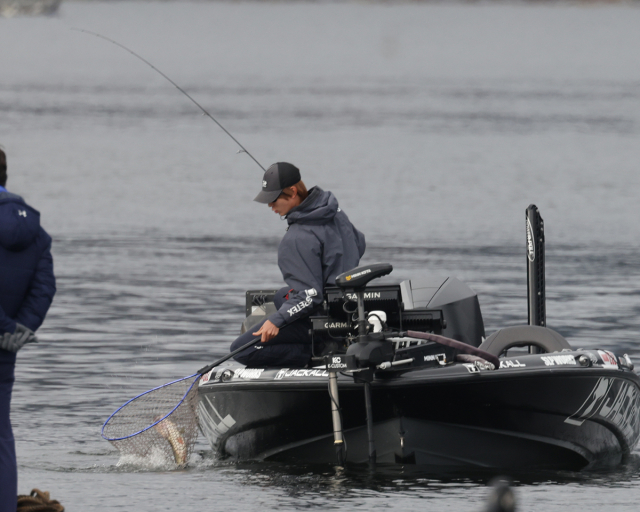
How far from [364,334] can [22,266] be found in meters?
2.36

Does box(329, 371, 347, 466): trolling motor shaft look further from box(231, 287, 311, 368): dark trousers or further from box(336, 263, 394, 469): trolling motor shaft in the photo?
box(231, 287, 311, 368): dark trousers

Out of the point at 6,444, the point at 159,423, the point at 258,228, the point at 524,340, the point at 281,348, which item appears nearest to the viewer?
the point at 6,444

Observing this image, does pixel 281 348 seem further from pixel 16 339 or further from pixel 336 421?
pixel 16 339

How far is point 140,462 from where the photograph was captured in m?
9.45

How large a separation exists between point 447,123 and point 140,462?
43.6 meters

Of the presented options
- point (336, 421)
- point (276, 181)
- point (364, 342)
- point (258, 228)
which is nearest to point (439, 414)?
point (336, 421)

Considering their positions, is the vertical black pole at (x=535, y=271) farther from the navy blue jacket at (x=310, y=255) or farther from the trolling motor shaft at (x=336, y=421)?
the trolling motor shaft at (x=336, y=421)

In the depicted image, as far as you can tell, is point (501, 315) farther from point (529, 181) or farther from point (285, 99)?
point (285, 99)

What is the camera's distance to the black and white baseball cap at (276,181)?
8.76 meters

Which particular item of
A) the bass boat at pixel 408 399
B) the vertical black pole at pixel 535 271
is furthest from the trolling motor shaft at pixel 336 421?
the vertical black pole at pixel 535 271

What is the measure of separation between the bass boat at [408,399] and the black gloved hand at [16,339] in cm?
218

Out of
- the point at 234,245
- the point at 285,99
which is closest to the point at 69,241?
the point at 234,245

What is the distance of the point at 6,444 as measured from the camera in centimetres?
639

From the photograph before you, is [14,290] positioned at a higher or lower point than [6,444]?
higher
